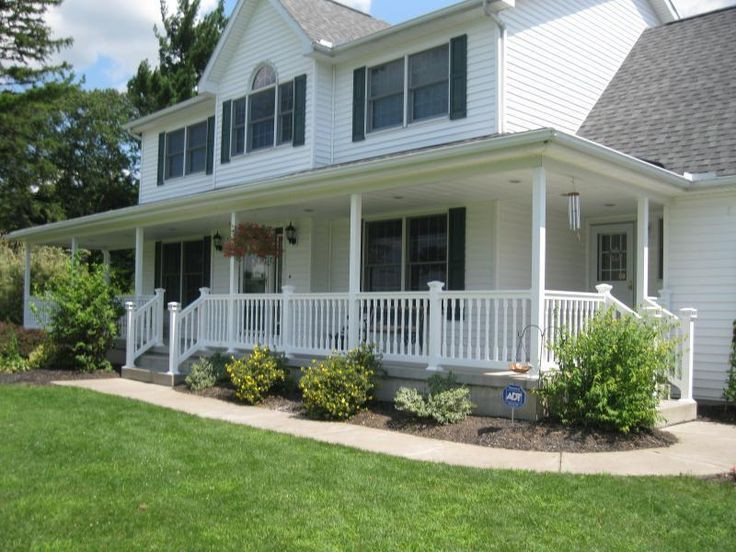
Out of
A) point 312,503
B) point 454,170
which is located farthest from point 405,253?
point 312,503

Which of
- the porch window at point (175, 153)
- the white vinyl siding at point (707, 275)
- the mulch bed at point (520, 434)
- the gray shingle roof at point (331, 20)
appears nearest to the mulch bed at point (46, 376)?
the porch window at point (175, 153)

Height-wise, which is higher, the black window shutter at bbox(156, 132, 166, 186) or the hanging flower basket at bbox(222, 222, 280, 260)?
the black window shutter at bbox(156, 132, 166, 186)

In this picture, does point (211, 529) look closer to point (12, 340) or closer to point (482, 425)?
point (482, 425)

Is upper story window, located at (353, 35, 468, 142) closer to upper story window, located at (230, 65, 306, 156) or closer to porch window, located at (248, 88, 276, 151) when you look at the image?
upper story window, located at (230, 65, 306, 156)

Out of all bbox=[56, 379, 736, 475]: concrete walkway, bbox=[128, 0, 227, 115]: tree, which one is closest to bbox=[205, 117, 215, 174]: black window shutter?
bbox=[56, 379, 736, 475]: concrete walkway

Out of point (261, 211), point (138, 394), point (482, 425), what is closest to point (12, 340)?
point (138, 394)

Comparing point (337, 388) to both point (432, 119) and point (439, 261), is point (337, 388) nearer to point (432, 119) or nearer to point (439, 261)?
point (439, 261)

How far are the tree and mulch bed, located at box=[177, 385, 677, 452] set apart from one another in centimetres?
2741

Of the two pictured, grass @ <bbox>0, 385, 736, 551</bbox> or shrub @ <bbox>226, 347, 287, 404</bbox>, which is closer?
grass @ <bbox>0, 385, 736, 551</bbox>

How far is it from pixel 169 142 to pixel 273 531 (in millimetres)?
15210

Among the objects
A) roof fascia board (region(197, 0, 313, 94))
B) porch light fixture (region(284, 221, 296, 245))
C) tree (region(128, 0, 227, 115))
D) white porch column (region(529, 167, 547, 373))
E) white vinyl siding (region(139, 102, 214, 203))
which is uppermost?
tree (region(128, 0, 227, 115))

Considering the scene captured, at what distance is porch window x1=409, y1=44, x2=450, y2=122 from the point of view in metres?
12.2

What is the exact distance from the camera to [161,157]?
61.5ft

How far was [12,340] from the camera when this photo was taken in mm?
15297
